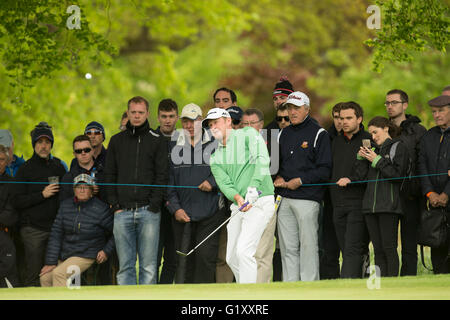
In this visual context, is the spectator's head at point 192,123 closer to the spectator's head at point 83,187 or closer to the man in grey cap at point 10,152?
the spectator's head at point 83,187

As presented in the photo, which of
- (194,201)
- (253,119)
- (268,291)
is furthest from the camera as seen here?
(253,119)

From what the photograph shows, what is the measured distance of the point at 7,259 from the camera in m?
9.73

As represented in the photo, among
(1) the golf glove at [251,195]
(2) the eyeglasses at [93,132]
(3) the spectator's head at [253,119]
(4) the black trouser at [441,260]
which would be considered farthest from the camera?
(2) the eyeglasses at [93,132]

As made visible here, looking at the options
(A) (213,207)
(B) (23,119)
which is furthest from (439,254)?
(B) (23,119)

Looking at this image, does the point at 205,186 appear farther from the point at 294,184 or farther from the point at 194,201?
the point at 294,184

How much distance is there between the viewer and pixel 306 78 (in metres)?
30.4

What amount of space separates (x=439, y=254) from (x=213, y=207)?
2784 mm

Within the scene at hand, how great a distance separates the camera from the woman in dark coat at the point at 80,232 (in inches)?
374

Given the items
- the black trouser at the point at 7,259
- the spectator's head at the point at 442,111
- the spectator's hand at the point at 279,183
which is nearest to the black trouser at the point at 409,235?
the spectator's head at the point at 442,111

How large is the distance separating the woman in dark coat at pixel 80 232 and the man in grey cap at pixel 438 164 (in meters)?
3.87

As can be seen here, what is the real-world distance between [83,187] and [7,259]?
4.44ft

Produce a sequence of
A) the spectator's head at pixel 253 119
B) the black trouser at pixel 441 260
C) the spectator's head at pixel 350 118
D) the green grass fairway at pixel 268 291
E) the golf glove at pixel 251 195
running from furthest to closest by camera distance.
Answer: the spectator's head at pixel 253 119, the spectator's head at pixel 350 118, the black trouser at pixel 441 260, the golf glove at pixel 251 195, the green grass fairway at pixel 268 291

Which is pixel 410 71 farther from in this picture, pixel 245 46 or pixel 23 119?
pixel 23 119

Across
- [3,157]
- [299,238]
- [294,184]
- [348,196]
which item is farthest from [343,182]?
[3,157]
